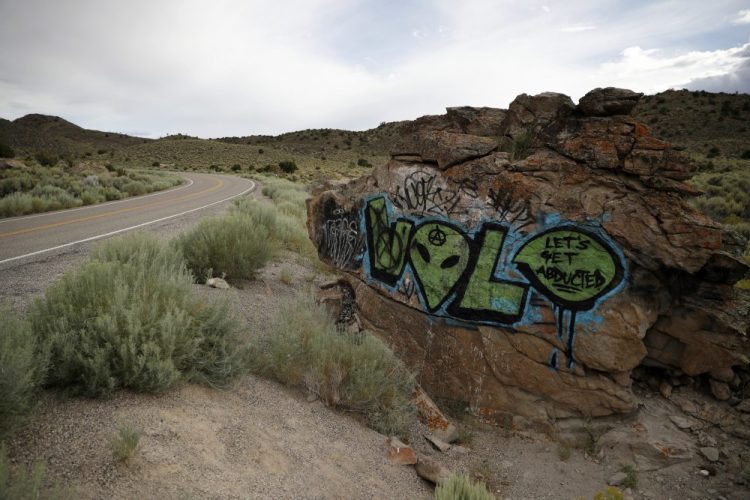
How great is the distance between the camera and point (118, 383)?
3.16 m

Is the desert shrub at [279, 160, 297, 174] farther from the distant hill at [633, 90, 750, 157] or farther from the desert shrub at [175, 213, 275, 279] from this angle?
the desert shrub at [175, 213, 275, 279]

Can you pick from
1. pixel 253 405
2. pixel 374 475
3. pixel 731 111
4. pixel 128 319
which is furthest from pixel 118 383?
pixel 731 111

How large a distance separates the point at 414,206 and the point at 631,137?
2.56 m

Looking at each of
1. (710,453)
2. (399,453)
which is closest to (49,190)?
(399,453)

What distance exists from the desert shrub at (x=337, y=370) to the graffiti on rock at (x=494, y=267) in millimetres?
1128

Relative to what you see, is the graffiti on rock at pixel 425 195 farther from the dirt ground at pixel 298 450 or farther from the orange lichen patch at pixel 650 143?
the dirt ground at pixel 298 450

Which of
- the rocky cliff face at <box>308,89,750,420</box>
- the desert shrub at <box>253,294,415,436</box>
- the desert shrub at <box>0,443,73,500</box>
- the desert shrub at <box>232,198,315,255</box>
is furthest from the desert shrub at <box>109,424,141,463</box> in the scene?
the desert shrub at <box>232,198,315,255</box>

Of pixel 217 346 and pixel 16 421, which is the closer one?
pixel 16 421

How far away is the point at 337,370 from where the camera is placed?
14.6 feet

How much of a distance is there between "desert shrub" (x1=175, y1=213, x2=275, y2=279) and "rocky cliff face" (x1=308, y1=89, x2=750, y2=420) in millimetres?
2876

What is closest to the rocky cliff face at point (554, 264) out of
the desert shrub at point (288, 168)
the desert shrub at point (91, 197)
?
the desert shrub at point (91, 197)

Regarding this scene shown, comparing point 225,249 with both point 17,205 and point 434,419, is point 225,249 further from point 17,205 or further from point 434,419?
point 17,205

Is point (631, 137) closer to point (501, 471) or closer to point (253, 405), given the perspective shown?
point (501, 471)

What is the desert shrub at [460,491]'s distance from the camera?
3.24 meters
